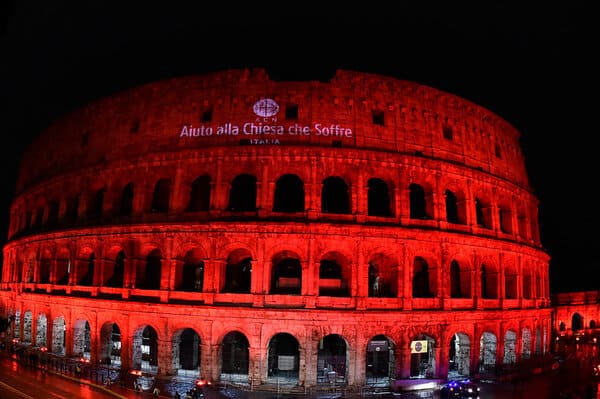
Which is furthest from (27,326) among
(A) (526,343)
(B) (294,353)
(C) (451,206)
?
(A) (526,343)

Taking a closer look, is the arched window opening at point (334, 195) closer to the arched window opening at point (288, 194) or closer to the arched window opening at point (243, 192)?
the arched window opening at point (288, 194)

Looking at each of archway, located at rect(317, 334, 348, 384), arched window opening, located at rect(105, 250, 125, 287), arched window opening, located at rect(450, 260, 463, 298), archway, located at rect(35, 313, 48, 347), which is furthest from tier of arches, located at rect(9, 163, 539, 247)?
archway, located at rect(317, 334, 348, 384)

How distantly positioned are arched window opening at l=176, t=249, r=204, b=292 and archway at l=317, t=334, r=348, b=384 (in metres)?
8.04

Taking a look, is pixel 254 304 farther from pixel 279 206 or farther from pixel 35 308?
pixel 35 308

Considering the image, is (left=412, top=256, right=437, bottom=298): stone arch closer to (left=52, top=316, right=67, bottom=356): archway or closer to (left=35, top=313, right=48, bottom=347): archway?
(left=52, top=316, right=67, bottom=356): archway

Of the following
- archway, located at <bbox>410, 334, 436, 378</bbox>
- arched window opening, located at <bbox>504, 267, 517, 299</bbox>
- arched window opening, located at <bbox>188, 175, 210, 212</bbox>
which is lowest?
archway, located at <bbox>410, 334, 436, 378</bbox>

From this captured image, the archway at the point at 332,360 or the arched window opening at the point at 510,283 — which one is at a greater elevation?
the arched window opening at the point at 510,283

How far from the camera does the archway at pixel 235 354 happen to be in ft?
90.1

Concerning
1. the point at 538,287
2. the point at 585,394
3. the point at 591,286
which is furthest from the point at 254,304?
the point at 591,286

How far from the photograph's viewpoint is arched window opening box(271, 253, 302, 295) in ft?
91.5

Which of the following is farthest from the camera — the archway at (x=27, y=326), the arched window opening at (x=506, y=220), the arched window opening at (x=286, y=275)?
the archway at (x=27, y=326)

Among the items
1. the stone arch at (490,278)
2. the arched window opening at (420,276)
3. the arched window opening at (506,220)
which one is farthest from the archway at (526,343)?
the arched window opening at (420,276)

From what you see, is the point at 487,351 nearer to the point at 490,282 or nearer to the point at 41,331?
the point at 490,282

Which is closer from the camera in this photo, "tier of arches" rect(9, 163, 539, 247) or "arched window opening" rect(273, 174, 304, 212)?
"tier of arches" rect(9, 163, 539, 247)
